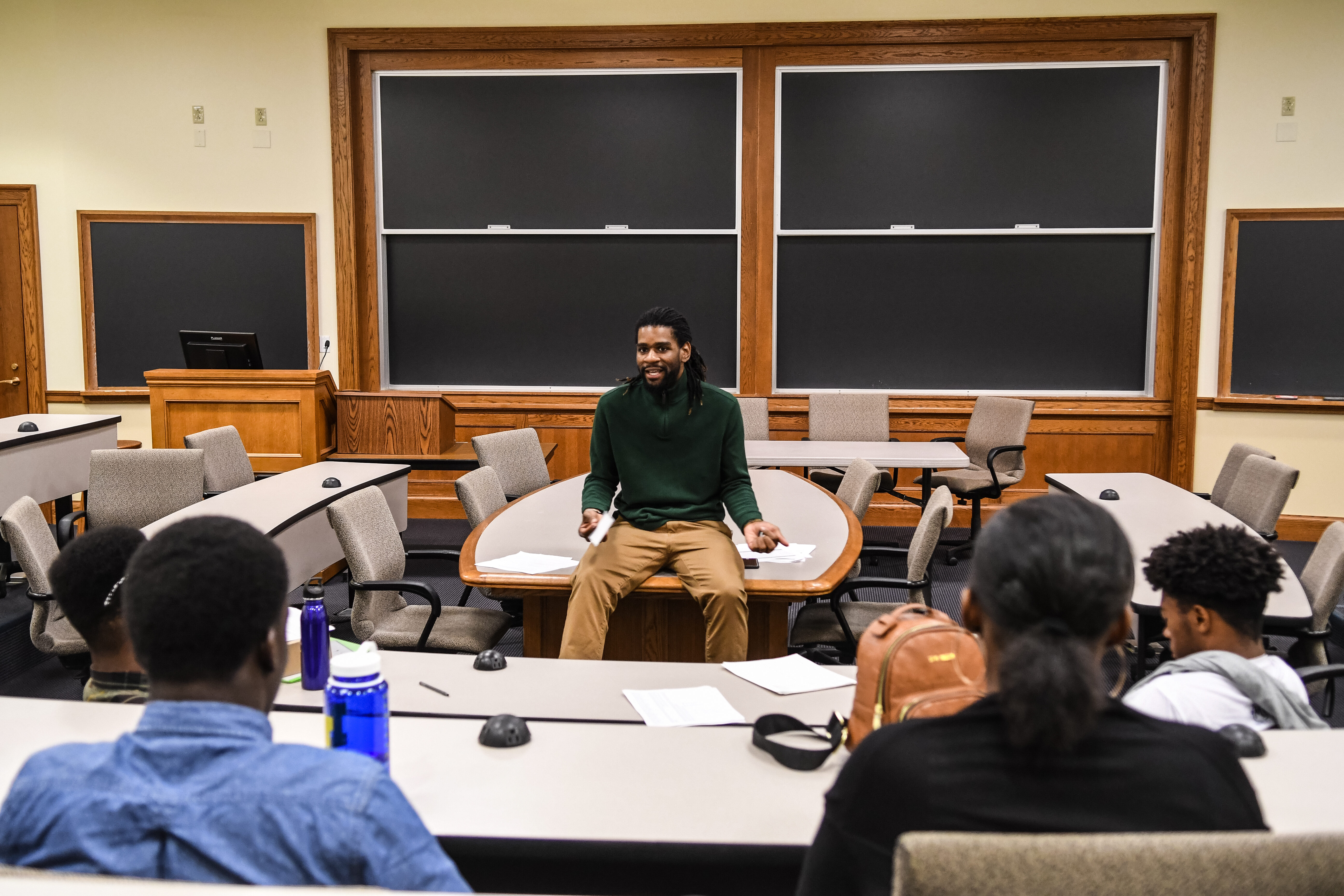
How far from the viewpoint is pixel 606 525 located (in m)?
2.96

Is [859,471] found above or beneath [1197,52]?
beneath

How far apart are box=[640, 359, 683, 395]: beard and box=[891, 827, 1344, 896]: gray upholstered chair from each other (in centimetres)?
241

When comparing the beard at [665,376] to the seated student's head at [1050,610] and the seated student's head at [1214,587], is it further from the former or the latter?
the seated student's head at [1050,610]

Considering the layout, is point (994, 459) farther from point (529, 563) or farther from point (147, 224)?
point (147, 224)

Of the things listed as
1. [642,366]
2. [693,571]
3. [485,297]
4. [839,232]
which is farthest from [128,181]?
[693,571]


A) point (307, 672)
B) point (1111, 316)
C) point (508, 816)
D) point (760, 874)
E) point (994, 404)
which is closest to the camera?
point (508, 816)

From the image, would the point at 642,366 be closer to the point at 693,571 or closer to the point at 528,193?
the point at 693,571

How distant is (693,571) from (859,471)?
5.22 feet

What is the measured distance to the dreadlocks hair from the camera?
10.7 feet

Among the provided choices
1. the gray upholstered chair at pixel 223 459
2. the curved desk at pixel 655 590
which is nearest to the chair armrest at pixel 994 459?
the curved desk at pixel 655 590

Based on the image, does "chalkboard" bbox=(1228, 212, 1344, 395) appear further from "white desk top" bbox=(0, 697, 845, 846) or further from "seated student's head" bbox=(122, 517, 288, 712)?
"seated student's head" bbox=(122, 517, 288, 712)

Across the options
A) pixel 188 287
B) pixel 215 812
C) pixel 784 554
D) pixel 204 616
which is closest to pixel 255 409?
pixel 188 287

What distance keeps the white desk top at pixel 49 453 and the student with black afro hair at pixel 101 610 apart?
356 cm

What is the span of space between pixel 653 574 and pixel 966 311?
4543mm
